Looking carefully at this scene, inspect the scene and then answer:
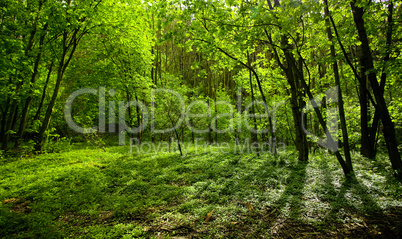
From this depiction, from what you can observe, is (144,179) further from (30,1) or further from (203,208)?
(30,1)

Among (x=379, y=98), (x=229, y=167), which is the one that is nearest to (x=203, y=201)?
(x=229, y=167)

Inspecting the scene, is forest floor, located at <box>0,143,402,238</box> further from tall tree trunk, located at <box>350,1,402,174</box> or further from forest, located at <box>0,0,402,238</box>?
tall tree trunk, located at <box>350,1,402,174</box>

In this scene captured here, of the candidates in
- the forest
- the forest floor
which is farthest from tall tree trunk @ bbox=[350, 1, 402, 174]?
the forest floor

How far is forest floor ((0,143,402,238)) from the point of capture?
10.9 feet

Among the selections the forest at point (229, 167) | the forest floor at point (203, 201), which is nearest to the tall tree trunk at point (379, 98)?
the forest at point (229, 167)

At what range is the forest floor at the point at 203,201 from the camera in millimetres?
3322

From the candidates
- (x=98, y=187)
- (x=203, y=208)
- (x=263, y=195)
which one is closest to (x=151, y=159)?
(x=98, y=187)

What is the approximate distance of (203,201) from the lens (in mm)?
4594

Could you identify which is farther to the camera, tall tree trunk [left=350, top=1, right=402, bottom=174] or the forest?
tall tree trunk [left=350, top=1, right=402, bottom=174]

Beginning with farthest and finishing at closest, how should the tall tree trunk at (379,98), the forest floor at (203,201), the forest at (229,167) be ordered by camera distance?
the tall tree trunk at (379,98), the forest at (229,167), the forest floor at (203,201)

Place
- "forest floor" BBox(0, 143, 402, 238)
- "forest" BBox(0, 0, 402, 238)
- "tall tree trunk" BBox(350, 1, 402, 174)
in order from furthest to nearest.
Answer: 1. "tall tree trunk" BBox(350, 1, 402, 174)
2. "forest" BBox(0, 0, 402, 238)
3. "forest floor" BBox(0, 143, 402, 238)

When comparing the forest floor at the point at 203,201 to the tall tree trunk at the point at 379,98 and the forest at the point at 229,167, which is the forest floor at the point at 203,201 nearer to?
the forest at the point at 229,167

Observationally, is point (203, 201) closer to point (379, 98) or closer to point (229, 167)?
point (229, 167)

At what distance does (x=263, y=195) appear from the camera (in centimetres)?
468
